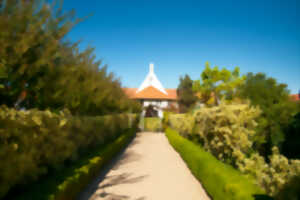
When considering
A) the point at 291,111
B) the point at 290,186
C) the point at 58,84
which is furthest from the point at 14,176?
the point at 291,111

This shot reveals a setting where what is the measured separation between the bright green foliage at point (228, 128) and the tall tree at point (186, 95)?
32408 millimetres

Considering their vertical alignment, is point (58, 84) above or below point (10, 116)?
above

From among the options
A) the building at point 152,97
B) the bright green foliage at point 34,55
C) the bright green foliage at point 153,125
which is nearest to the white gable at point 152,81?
the building at point 152,97

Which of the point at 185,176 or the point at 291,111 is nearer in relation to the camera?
the point at 185,176

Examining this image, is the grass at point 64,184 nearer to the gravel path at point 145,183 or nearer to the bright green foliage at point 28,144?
the bright green foliage at point 28,144

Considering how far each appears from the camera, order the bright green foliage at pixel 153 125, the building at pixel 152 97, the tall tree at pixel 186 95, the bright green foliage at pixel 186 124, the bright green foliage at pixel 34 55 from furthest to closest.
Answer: the tall tree at pixel 186 95
the building at pixel 152 97
the bright green foliage at pixel 153 125
the bright green foliage at pixel 186 124
the bright green foliage at pixel 34 55

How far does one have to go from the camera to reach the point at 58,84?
245 inches

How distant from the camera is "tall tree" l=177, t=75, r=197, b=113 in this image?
139ft

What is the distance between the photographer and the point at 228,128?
26.9 feet

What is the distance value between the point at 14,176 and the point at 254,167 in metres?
5.43

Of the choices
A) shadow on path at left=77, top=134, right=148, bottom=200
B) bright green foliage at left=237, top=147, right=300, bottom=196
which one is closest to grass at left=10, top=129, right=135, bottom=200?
shadow on path at left=77, top=134, right=148, bottom=200

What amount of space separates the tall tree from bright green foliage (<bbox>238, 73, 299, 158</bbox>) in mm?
21669

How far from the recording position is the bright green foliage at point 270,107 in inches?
595

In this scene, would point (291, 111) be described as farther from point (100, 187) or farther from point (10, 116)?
point (10, 116)
